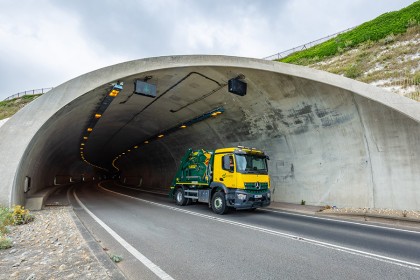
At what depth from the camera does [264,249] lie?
20.6ft

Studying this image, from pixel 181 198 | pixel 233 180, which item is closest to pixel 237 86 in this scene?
pixel 233 180

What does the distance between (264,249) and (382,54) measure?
22.2 m

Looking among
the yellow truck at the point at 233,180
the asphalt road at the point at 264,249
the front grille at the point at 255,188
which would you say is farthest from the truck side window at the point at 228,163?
the asphalt road at the point at 264,249

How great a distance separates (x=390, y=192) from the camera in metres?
10.7

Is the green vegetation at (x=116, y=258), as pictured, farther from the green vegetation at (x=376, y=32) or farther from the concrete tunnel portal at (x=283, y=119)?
the green vegetation at (x=376, y=32)

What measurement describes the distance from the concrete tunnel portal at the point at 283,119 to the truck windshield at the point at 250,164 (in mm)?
2540

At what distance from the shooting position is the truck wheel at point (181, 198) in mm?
15492

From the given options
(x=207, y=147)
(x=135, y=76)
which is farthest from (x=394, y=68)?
(x=135, y=76)

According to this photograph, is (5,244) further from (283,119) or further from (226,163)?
(283,119)

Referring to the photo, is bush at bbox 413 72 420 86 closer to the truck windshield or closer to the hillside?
the hillside

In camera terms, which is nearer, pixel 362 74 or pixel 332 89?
pixel 332 89

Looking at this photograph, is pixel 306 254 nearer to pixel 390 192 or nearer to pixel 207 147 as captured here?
pixel 390 192

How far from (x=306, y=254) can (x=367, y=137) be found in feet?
23.9

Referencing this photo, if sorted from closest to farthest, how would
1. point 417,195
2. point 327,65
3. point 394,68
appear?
point 417,195 < point 394,68 < point 327,65
